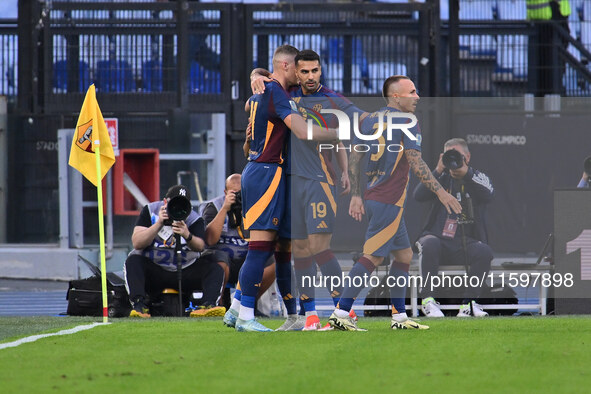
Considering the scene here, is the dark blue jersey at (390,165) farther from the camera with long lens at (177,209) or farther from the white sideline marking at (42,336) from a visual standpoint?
the camera with long lens at (177,209)

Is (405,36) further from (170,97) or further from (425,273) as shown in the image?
(425,273)

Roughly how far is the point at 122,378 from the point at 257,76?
3.75m

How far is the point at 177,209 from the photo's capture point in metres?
11.2

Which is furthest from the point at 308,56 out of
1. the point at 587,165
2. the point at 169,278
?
the point at 587,165

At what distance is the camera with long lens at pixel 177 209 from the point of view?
11156mm

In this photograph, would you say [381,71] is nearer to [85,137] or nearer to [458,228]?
[458,228]

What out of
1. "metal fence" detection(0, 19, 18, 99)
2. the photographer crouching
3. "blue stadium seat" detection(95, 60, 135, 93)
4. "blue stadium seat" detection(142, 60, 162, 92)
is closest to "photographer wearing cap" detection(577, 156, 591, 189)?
the photographer crouching

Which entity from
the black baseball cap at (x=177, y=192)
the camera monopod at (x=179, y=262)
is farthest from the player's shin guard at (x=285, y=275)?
the black baseball cap at (x=177, y=192)

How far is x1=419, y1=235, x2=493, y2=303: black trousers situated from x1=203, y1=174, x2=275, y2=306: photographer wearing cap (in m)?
1.58

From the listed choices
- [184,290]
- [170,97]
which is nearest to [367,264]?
[184,290]

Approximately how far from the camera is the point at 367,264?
8.67m

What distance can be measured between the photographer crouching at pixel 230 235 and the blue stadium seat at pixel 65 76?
607 cm

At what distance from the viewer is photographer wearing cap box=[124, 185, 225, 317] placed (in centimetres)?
1112

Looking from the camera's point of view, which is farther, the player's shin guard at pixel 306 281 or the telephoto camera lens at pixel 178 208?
the telephoto camera lens at pixel 178 208
